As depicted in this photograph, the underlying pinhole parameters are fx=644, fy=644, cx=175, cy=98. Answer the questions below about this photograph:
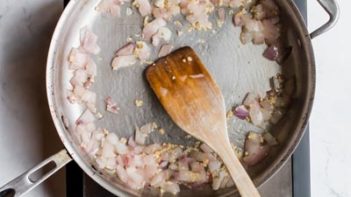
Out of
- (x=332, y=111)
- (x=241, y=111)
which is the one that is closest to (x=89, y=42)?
(x=241, y=111)

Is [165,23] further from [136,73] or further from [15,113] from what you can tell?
[15,113]

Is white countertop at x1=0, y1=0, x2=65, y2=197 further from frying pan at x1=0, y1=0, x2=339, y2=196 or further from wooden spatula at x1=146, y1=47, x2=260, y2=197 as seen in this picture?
wooden spatula at x1=146, y1=47, x2=260, y2=197

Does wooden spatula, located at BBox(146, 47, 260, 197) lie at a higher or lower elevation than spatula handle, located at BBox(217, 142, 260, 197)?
higher

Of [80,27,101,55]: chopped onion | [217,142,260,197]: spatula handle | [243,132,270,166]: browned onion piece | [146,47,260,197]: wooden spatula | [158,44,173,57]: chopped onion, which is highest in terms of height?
[80,27,101,55]: chopped onion

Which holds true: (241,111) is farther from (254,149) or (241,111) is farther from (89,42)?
(89,42)

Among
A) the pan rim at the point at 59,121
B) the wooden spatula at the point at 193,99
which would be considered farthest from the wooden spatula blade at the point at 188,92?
the pan rim at the point at 59,121

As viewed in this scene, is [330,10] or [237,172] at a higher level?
[330,10]

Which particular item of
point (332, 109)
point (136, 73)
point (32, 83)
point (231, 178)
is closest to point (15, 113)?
point (32, 83)

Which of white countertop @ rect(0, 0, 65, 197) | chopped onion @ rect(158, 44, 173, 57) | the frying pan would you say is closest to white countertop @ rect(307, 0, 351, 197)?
the frying pan
